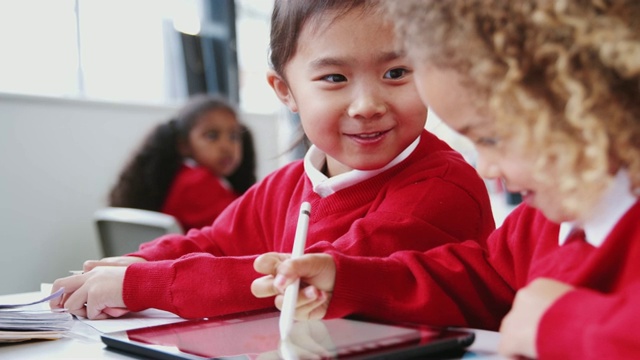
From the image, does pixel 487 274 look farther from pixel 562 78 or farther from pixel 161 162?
pixel 161 162

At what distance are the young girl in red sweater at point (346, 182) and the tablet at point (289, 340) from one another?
0.15 metres

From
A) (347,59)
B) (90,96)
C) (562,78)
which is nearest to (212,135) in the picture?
(90,96)

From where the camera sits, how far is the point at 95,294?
3.75 feet

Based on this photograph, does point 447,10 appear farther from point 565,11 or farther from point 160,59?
point 160,59

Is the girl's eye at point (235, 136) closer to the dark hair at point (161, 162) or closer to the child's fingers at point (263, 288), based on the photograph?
the dark hair at point (161, 162)

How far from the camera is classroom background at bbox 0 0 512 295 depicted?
10.3ft

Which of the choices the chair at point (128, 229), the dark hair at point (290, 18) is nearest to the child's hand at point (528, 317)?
the dark hair at point (290, 18)

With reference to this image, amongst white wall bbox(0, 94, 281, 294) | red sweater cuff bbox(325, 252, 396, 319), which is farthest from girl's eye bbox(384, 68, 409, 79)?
white wall bbox(0, 94, 281, 294)

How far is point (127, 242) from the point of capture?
2.89 metres

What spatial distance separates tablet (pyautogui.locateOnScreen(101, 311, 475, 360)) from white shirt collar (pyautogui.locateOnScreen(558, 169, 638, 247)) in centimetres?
17

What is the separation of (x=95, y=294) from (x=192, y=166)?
9.06 ft

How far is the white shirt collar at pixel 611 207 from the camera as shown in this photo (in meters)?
0.69

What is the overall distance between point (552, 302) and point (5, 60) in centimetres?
338

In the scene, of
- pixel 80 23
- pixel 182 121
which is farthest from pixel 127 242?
pixel 80 23
